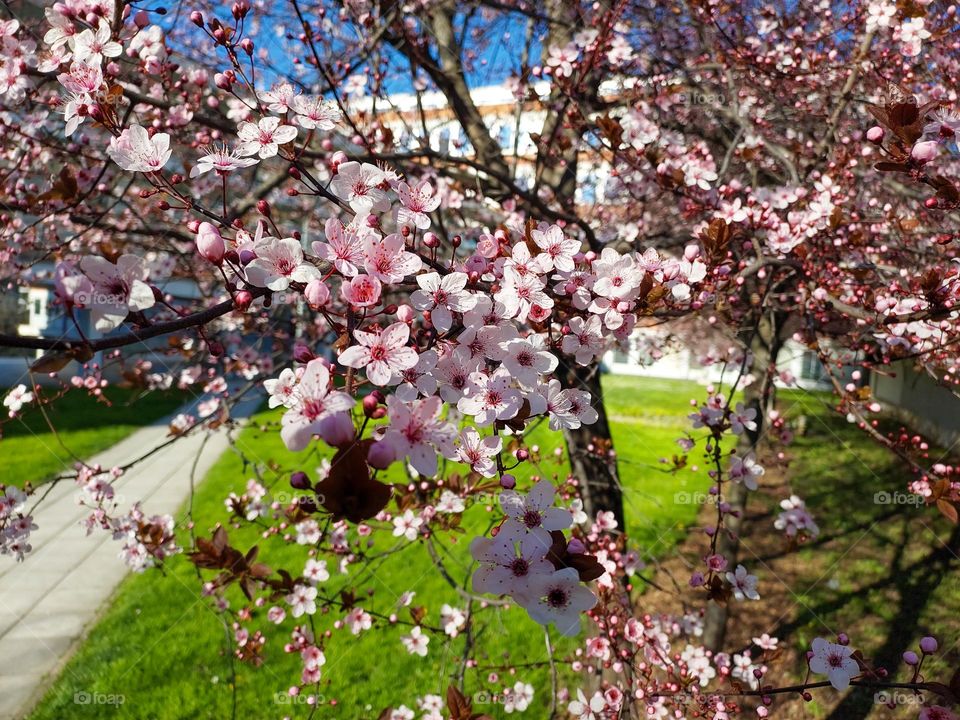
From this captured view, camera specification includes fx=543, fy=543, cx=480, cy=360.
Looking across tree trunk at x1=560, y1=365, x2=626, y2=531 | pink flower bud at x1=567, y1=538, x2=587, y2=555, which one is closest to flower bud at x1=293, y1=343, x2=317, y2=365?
pink flower bud at x1=567, y1=538, x2=587, y2=555

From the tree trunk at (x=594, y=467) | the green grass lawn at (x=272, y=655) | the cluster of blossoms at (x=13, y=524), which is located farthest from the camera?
the green grass lawn at (x=272, y=655)

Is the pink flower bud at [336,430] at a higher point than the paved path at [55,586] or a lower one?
higher

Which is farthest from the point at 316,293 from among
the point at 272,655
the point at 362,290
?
the point at 272,655

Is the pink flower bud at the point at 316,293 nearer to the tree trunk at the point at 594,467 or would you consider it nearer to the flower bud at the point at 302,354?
the flower bud at the point at 302,354

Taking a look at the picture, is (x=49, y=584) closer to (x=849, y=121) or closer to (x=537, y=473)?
(x=537, y=473)

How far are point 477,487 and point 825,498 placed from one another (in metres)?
7.88

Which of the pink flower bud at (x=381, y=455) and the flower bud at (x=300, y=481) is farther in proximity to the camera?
the flower bud at (x=300, y=481)

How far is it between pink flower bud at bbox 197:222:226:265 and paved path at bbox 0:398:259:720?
1.85 m

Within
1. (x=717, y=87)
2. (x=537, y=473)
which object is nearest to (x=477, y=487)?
(x=537, y=473)

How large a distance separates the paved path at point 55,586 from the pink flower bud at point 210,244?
1845mm

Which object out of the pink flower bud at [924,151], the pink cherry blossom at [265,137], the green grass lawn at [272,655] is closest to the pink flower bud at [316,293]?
the pink cherry blossom at [265,137]

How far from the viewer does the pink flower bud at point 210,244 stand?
887 mm

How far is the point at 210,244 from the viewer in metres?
0.89

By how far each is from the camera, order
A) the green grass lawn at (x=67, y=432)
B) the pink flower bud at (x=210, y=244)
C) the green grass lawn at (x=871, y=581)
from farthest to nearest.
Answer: the green grass lawn at (x=67, y=432) → the green grass lawn at (x=871, y=581) → the pink flower bud at (x=210, y=244)
